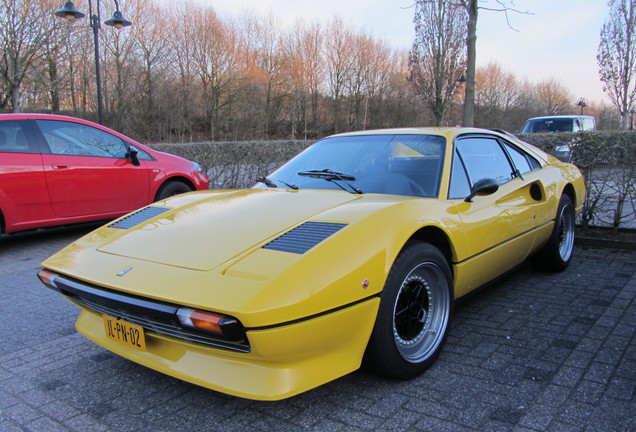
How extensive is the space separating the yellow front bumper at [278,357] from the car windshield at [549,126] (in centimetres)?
1196

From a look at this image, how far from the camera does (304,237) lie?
2006 mm

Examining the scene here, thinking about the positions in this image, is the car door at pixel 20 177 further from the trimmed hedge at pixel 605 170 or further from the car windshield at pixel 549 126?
the car windshield at pixel 549 126

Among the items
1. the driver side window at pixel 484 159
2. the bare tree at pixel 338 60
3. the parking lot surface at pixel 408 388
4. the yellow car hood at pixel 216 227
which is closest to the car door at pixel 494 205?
the driver side window at pixel 484 159

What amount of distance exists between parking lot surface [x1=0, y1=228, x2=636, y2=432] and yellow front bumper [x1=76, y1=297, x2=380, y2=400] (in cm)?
26

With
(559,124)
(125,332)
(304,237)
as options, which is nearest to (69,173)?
(125,332)

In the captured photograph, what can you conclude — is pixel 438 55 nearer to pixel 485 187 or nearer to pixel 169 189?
pixel 169 189

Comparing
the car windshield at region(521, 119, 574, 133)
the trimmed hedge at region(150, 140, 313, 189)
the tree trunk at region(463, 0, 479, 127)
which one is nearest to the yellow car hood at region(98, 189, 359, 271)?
the trimmed hedge at region(150, 140, 313, 189)

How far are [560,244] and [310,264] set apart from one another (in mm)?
3257

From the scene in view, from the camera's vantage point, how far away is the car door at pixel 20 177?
4.66 m

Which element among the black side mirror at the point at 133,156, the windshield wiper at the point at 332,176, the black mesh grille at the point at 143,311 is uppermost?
the black side mirror at the point at 133,156

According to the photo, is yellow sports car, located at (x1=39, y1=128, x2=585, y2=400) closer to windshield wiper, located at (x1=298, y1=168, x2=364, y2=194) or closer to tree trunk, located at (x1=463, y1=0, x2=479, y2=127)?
windshield wiper, located at (x1=298, y1=168, x2=364, y2=194)

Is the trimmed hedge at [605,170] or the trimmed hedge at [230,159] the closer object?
the trimmed hedge at [605,170]

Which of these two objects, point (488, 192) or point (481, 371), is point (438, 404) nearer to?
point (481, 371)

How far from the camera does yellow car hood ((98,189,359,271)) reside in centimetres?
202
